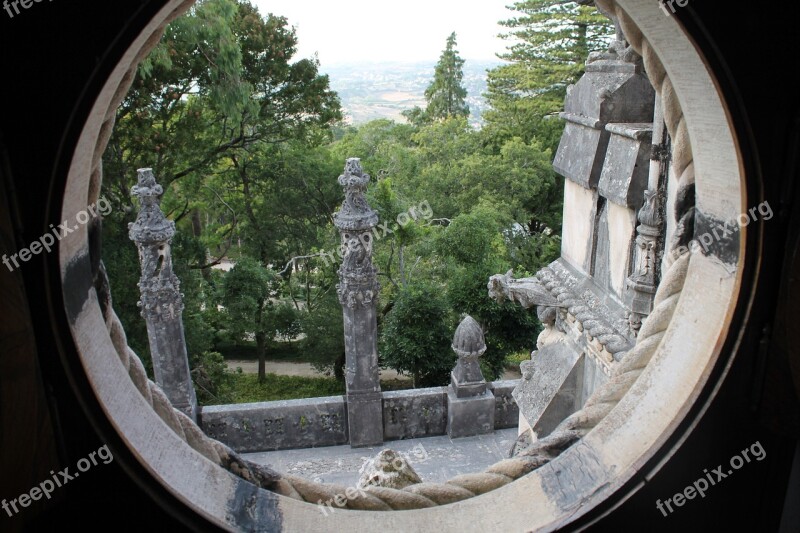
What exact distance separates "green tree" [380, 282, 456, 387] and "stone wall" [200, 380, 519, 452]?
287cm

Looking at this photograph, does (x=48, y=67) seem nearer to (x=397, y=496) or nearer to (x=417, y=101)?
(x=397, y=496)

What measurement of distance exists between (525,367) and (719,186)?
247cm

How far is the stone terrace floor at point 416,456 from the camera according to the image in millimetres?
6679

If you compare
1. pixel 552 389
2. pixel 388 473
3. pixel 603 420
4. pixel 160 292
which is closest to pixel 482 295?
pixel 160 292

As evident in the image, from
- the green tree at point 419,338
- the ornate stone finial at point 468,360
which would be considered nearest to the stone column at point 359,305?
the ornate stone finial at point 468,360

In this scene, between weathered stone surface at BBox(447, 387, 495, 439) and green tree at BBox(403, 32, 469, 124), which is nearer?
weathered stone surface at BBox(447, 387, 495, 439)

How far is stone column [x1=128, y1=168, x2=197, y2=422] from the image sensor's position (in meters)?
6.34

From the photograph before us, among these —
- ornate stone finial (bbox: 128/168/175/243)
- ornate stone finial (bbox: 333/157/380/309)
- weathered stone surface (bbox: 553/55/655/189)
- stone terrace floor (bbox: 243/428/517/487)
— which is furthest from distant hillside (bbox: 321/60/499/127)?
weathered stone surface (bbox: 553/55/655/189)

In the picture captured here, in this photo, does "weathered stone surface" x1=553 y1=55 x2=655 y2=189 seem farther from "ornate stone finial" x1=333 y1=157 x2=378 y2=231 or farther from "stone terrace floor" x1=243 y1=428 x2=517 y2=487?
"stone terrace floor" x1=243 y1=428 x2=517 y2=487

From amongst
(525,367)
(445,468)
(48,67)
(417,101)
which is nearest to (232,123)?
(445,468)

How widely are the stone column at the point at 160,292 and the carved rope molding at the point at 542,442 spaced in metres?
5.42

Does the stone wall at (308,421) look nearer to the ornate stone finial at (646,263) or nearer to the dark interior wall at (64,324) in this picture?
the ornate stone finial at (646,263)

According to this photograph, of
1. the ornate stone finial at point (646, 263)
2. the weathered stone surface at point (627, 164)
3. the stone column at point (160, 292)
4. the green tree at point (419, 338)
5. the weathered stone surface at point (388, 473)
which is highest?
the weathered stone surface at point (627, 164)

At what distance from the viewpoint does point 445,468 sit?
6.72 m
